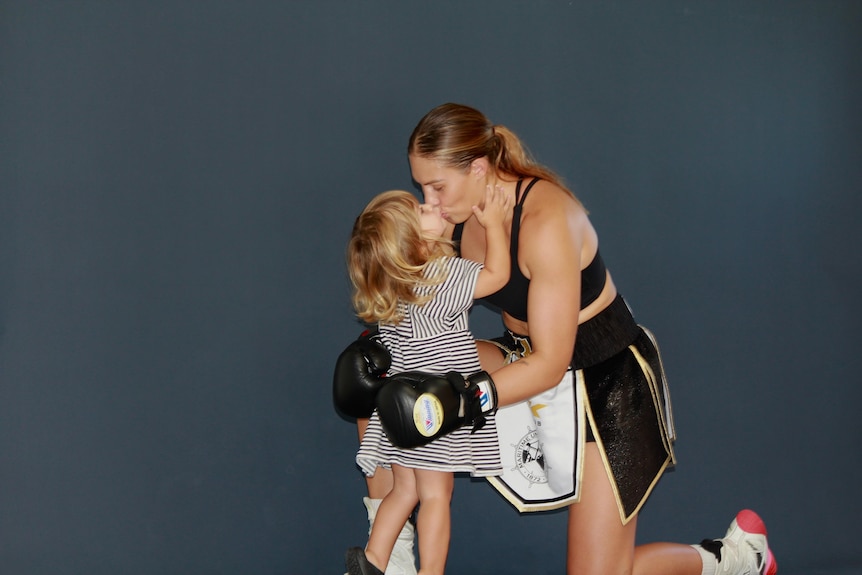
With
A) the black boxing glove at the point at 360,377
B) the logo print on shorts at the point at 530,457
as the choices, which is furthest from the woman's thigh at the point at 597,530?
the black boxing glove at the point at 360,377

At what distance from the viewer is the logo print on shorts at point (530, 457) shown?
2.40 m

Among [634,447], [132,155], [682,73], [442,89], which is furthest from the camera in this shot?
[682,73]

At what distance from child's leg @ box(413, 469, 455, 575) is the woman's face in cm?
64

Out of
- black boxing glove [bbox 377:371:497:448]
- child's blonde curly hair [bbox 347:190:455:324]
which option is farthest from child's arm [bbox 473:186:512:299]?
black boxing glove [bbox 377:371:497:448]

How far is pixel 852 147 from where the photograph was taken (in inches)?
124

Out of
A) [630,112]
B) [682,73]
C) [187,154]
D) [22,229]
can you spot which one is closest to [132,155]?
[187,154]

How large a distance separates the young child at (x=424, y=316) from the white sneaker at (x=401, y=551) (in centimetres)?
20

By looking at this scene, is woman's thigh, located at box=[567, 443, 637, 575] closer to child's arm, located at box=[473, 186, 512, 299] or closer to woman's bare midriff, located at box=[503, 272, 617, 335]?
woman's bare midriff, located at box=[503, 272, 617, 335]

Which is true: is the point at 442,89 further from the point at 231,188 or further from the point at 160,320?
the point at 160,320

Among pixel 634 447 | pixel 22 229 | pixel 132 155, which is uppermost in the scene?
pixel 132 155

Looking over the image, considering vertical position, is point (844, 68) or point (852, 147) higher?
point (844, 68)

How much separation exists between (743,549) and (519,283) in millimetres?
1057

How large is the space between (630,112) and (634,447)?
1.17 meters

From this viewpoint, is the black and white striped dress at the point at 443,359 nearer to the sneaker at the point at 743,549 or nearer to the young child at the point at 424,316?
the young child at the point at 424,316
